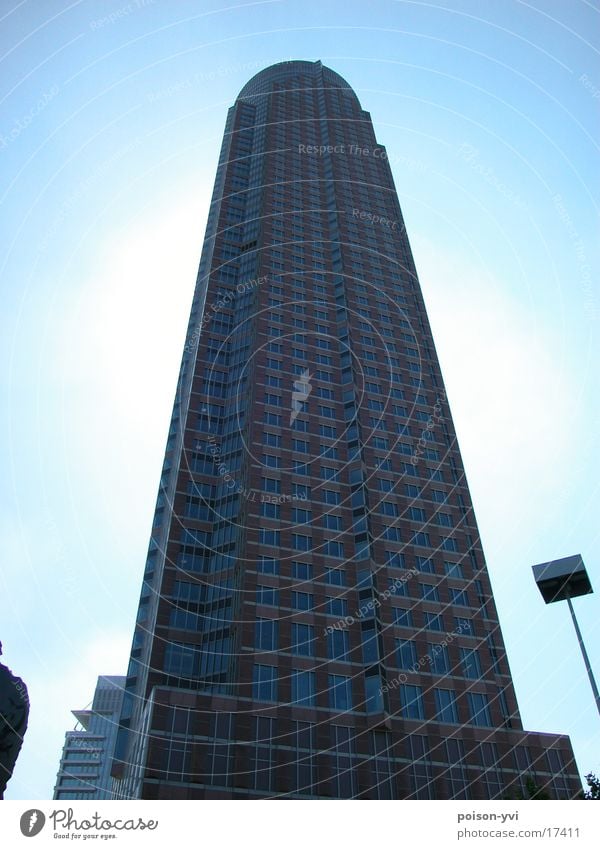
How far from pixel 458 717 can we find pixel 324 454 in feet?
95.2

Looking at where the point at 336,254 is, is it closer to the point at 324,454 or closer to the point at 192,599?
the point at 324,454

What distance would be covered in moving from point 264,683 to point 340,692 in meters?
6.60

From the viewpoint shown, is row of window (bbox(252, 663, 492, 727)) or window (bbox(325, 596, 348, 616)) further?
window (bbox(325, 596, 348, 616))

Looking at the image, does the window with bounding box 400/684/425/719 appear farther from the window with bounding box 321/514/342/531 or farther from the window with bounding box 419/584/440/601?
the window with bounding box 321/514/342/531

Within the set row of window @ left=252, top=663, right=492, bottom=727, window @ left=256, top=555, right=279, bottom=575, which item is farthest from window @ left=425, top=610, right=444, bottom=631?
window @ left=256, top=555, right=279, bottom=575

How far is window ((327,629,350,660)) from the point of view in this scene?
5688 centimetres

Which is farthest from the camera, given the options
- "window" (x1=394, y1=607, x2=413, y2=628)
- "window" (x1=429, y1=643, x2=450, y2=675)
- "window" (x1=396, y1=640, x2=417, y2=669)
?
"window" (x1=394, y1=607, x2=413, y2=628)

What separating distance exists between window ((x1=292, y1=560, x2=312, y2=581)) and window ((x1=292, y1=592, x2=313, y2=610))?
5.30 ft

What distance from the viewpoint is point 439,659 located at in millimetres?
59969

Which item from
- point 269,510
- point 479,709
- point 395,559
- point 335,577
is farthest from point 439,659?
point 269,510

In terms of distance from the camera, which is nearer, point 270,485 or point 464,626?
point 464,626

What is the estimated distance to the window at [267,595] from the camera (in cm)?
5803

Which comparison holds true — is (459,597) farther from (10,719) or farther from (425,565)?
(10,719)
